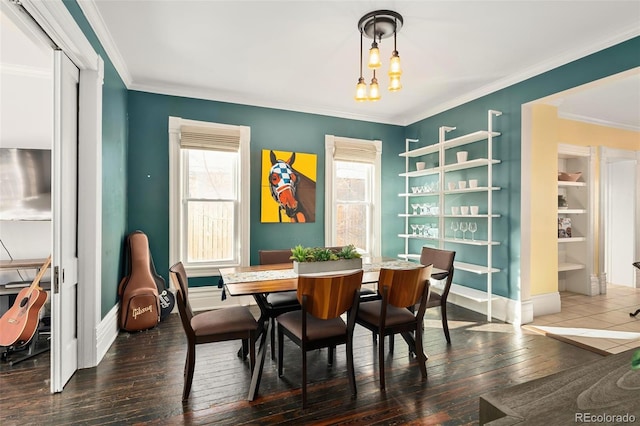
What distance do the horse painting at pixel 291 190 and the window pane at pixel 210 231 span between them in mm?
656

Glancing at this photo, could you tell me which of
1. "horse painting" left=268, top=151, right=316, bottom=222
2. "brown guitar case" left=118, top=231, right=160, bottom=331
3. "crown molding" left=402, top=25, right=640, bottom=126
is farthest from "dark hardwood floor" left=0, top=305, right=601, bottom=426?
"crown molding" left=402, top=25, right=640, bottom=126

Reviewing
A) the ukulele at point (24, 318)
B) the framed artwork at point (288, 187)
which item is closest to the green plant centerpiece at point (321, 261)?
the framed artwork at point (288, 187)

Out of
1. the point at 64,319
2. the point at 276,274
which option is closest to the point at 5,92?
the point at 64,319

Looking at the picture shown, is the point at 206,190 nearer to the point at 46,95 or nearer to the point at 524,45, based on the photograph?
the point at 46,95

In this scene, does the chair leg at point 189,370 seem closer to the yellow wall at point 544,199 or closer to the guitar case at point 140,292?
the guitar case at point 140,292

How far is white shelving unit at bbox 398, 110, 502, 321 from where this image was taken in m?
3.82

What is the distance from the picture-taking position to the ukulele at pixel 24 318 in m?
2.73

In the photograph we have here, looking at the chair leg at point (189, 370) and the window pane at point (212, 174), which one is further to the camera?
the window pane at point (212, 174)

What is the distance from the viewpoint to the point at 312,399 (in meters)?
2.20

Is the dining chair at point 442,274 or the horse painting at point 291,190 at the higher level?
the horse painting at point 291,190

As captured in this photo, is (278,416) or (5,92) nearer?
(278,416)

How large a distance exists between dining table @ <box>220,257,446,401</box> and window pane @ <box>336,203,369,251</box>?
1.84 meters

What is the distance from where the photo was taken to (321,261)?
275cm

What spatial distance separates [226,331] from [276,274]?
0.64 metres
